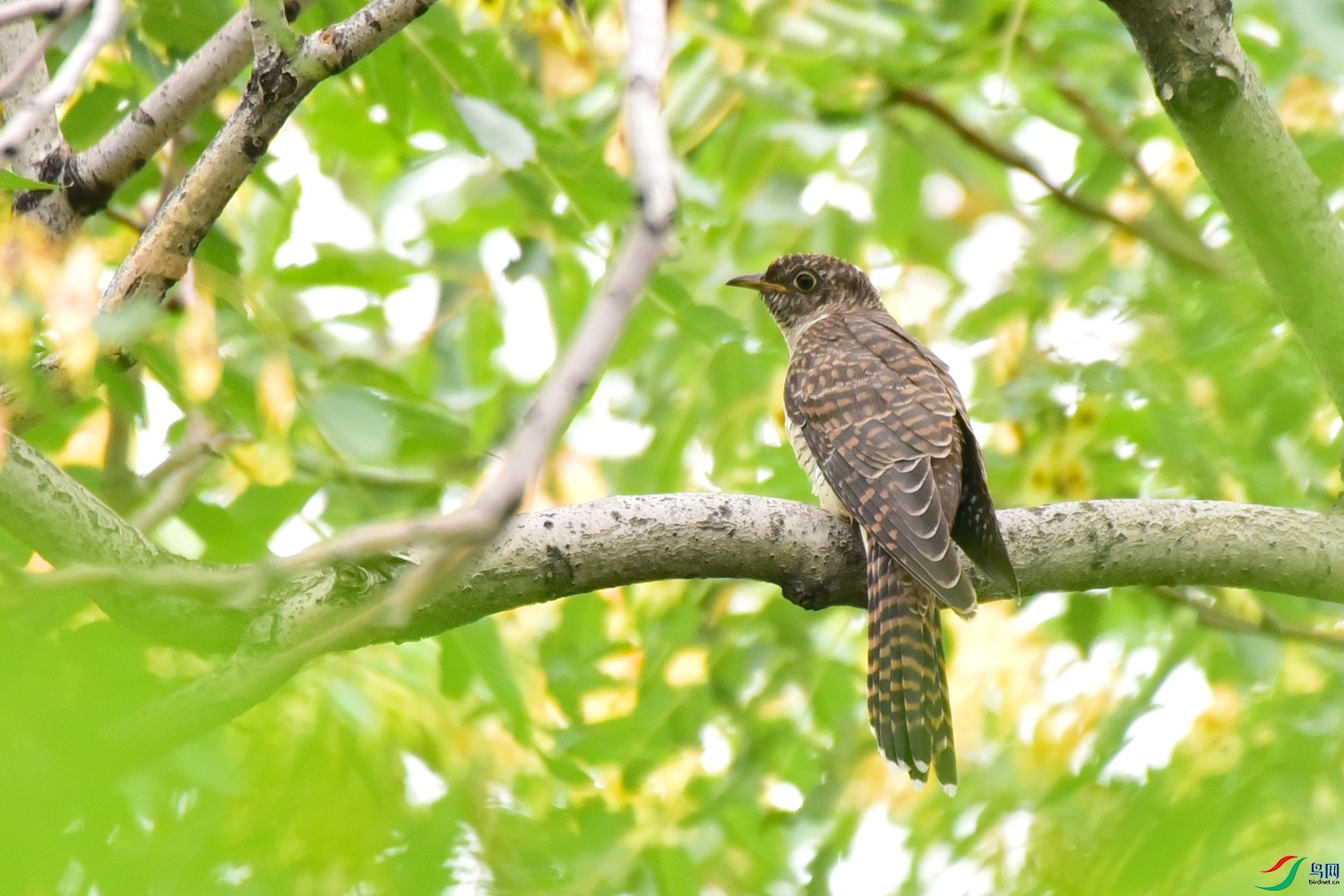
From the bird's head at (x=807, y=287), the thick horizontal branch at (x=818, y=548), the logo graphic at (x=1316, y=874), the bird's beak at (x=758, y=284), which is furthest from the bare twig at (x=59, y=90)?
the bird's head at (x=807, y=287)

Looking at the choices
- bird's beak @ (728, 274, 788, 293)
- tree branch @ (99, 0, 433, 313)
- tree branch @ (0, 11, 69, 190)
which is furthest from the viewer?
bird's beak @ (728, 274, 788, 293)

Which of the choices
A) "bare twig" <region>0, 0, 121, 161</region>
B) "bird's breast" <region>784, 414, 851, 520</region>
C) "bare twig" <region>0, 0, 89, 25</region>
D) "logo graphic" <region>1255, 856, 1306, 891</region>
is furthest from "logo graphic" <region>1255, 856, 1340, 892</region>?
"bare twig" <region>0, 0, 89, 25</region>

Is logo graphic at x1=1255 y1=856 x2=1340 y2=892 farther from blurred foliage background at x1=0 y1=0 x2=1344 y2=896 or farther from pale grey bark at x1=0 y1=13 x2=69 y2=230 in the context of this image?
pale grey bark at x1=0 y1=13 x2=69 y2=230

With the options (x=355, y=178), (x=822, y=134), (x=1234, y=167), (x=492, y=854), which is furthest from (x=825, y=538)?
(x=355, y=178)

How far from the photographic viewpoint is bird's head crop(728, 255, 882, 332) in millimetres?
5406

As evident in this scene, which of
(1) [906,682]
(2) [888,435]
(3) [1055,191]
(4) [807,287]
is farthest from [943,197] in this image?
(1) [906,682]

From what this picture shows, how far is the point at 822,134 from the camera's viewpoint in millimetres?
4145

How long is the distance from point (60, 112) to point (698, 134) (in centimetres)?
194

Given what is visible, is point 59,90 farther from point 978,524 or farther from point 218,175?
point 978,524

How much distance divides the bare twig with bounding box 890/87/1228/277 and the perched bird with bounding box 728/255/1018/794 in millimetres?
705

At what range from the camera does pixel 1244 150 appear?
8.95 feet

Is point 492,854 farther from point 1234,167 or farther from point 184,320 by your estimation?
point 1234,167

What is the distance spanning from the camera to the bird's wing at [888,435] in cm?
351

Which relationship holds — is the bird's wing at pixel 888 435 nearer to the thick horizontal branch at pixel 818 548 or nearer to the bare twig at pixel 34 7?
the thick horizontal branch at pixel 818 548
